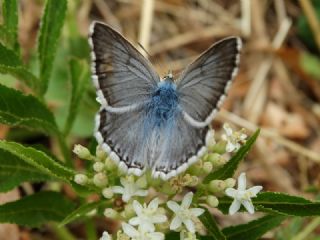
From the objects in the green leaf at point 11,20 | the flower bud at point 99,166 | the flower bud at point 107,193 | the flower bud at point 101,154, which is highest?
the green leaf at point 11,20

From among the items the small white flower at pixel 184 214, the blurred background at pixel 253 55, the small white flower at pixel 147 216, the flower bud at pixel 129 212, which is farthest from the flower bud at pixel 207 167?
the blurred background at pixel 253 55

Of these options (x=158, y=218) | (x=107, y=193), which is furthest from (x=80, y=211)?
(x=158, y=218)

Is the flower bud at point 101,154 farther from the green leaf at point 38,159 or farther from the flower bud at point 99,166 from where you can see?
the green leaf at point 38,159

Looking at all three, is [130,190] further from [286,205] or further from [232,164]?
[286,205]

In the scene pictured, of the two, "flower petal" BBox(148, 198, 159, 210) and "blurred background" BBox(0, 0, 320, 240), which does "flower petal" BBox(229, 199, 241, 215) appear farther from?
"blurred background" BBox(0, 0, 320, 240)

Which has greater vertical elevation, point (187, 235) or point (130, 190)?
point (130, 190)

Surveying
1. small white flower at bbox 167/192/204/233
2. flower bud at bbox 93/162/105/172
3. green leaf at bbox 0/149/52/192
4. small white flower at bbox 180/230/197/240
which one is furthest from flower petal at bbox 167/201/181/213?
green leaf at bbox 0/149/52/192
